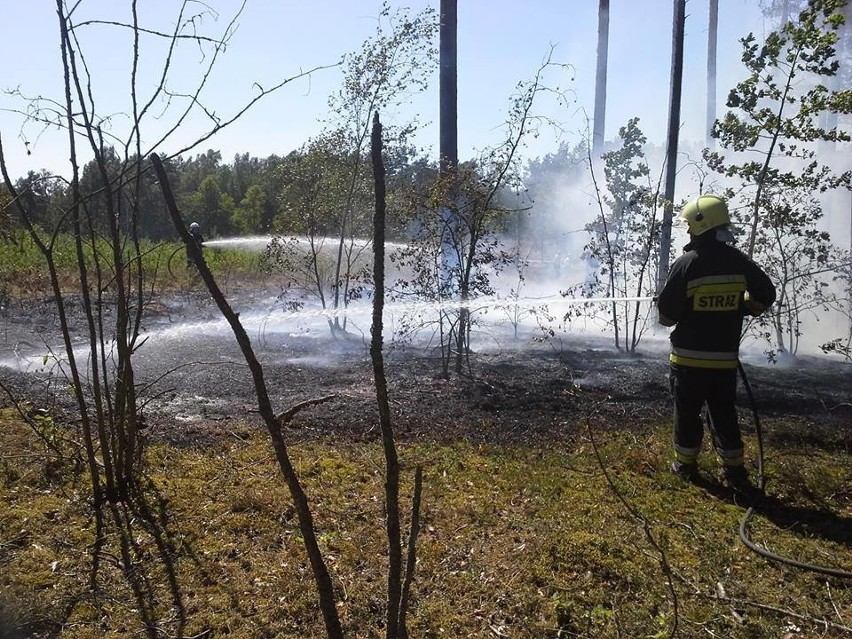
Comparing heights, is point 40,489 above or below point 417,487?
below

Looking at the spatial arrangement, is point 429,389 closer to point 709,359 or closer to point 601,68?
point 709,359

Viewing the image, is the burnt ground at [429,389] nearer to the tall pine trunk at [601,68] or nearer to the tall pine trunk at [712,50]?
the tall pine trunk at [601,68]

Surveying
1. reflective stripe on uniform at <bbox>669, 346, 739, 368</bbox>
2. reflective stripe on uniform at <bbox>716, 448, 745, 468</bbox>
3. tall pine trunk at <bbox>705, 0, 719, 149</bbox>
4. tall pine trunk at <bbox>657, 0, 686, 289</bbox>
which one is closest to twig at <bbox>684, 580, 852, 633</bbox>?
reflective stripe on uniform at <bbox>716, 448, 745, 468</bbox>

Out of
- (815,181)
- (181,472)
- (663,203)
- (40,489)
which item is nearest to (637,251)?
(663,203)

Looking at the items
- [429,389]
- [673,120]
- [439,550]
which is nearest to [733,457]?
[439,550]

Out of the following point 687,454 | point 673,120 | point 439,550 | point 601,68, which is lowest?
point 439,550

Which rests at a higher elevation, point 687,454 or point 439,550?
point 687,454

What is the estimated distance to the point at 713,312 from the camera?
3.86 meters

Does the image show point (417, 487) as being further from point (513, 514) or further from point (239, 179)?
point (239, 179)

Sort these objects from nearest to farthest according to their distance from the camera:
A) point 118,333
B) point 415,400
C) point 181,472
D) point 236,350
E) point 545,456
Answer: point 118,333 < point 181,472 < point 545,456 < point 415,400 < point 236,350

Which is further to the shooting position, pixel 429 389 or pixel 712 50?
pixel 712 50

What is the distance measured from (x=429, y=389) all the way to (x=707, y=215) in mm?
3741

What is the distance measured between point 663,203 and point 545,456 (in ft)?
16.3

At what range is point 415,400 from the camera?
634cm
